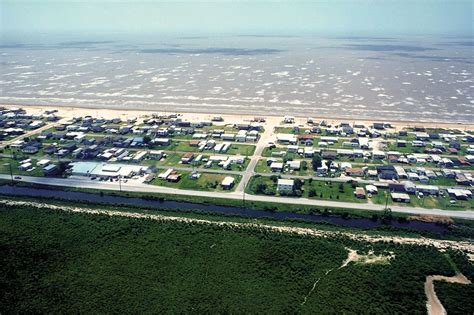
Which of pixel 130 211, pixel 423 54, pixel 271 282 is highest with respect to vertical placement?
pixel 423 54

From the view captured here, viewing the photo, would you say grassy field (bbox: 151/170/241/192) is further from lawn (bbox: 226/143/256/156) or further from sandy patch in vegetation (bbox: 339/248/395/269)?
sandy patch in vegetation (bbox: 339/248/395/269)

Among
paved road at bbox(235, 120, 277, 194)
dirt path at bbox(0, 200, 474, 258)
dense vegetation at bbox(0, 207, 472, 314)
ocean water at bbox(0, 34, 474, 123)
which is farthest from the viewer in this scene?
ocean water at bbox(0, 34, 474, 123)

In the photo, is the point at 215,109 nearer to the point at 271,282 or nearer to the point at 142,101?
the point at 142,101

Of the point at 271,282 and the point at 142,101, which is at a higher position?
the point at 142,101

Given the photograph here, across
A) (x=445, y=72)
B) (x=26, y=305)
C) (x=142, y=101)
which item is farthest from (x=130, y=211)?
(x=445, y=72)

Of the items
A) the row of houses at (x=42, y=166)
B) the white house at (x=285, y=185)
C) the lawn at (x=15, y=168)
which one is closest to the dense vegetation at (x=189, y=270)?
the white house at (x=285, y=185)

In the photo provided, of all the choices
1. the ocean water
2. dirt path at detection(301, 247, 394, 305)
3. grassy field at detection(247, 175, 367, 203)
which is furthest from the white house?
the ocean water

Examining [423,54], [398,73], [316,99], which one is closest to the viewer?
[316,99]

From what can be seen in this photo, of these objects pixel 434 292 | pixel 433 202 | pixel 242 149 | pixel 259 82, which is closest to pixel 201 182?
pixel 242 149
